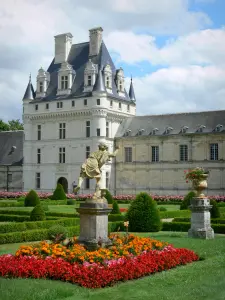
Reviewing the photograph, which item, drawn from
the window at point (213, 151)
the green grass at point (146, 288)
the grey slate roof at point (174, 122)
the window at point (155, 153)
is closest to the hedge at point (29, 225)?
the green grass at point (146, 288)

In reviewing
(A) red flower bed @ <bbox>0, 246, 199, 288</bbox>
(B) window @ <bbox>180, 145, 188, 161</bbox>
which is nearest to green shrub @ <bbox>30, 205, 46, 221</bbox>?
(A) red flower bed @ <bbox>0, 246, 199, 288</bbox>

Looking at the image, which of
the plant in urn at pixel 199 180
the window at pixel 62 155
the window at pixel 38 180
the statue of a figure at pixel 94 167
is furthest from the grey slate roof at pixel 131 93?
the statue of a figure at pixel 94 167

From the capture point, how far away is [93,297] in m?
8.77

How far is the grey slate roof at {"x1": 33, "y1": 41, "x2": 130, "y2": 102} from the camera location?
2005 inches

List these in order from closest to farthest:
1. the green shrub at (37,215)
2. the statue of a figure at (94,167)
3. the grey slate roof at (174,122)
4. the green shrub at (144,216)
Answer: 1. the statue of a figure at (94,167)
2. the green shrub at (144,216)
3. the green shrub at (37,215)
4. the grey slate roof at (174,122)

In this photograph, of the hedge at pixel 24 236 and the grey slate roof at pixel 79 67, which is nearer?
the hedge at pixel 24 236

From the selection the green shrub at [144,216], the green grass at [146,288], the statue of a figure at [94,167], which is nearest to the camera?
the green grass at [146,288]

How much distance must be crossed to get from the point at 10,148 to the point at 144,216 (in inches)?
1561

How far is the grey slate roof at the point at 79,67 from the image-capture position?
50.9 metres

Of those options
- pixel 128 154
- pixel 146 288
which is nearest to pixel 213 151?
pixel 128 154

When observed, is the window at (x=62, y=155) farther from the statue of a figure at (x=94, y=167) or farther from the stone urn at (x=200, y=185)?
the statue of a figure at (x=94, y=167)

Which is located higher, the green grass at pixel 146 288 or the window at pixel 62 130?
the window at pixel 62 130

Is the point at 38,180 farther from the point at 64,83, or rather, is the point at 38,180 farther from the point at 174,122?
the point at 174,122

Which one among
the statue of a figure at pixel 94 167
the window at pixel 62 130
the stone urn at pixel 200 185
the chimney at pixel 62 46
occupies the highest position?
the chimney at pixel 62 46
